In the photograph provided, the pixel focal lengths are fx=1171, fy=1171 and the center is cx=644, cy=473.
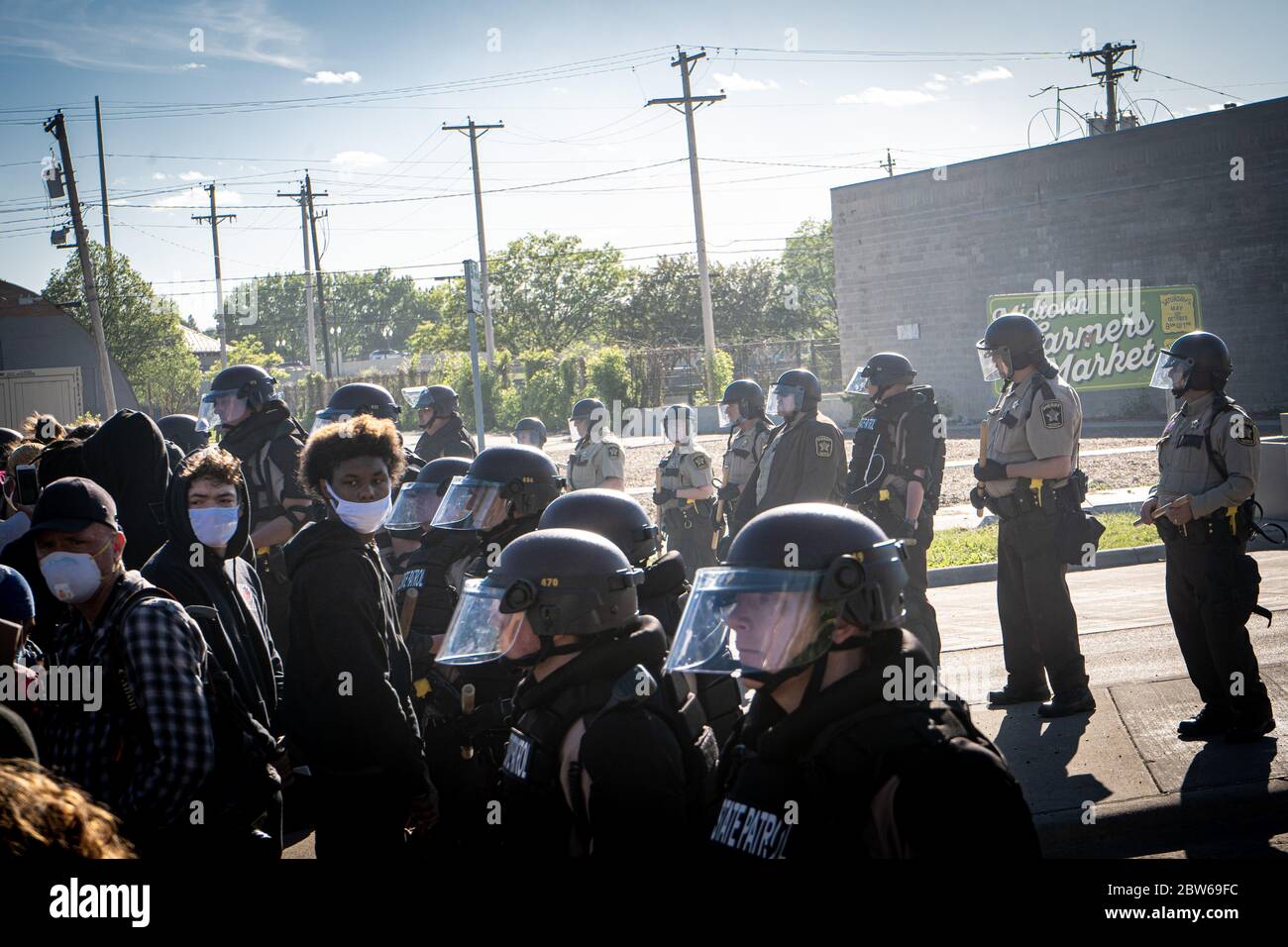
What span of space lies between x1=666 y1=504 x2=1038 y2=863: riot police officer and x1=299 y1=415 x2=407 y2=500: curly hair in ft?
6.10

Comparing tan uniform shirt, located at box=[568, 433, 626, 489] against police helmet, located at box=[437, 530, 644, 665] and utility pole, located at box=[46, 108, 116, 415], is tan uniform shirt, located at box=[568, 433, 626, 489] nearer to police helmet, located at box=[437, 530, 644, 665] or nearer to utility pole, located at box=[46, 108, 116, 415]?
police helmet, located at box=[437, 530, 644, 665]

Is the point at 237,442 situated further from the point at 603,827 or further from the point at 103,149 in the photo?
the point at 103,149

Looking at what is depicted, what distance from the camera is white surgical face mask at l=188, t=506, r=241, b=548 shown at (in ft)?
12.5

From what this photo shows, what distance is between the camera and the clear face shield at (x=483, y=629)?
2.99 m

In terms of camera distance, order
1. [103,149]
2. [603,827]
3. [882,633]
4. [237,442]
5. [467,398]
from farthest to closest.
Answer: [467,398] → [103,149] → [237,442] → [603,827] → [882,633]

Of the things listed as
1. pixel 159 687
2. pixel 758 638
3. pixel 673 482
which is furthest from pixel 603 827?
pixel 673 482

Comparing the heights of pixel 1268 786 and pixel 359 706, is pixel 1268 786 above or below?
below

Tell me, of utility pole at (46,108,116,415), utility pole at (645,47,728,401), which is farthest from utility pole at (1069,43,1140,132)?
utility pole at (46,108,116,415)

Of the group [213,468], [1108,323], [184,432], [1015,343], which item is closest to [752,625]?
[213,468]

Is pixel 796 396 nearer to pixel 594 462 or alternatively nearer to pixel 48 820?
pixel 594 462

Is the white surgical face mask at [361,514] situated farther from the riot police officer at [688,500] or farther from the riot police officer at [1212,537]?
the riot police officer at [688,500]
